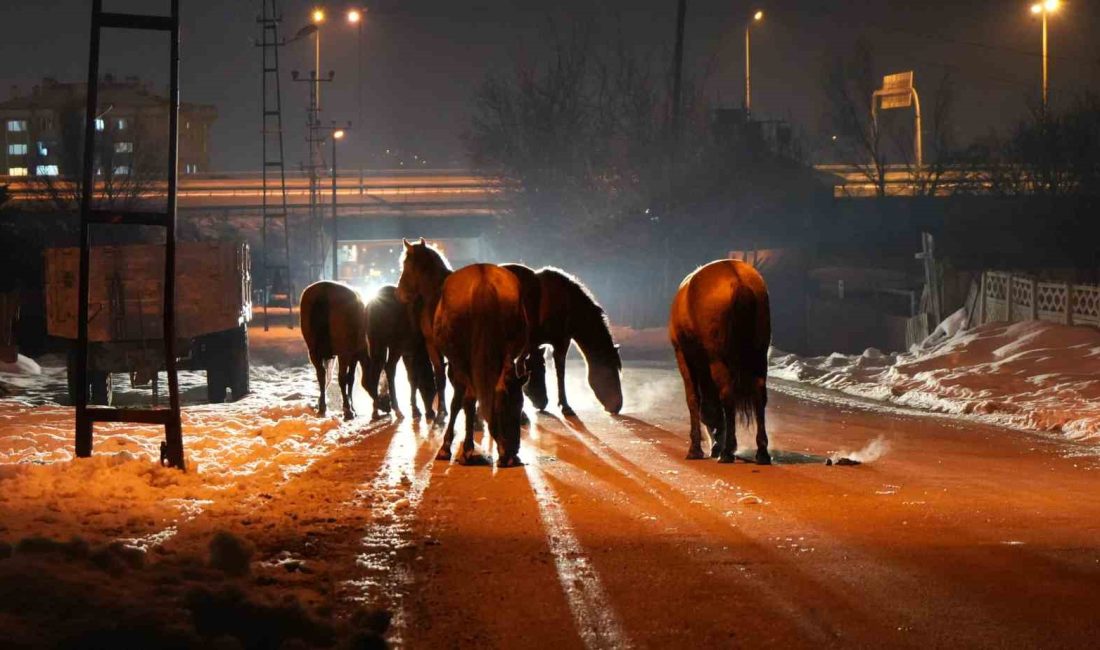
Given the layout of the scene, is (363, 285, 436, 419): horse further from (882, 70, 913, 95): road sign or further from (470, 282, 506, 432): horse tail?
(882, 70, 913, 95): road sign

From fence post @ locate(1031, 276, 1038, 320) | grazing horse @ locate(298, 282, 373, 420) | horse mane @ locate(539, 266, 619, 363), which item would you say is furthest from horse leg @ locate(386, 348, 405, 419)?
fence post @ locate(1031, 276, 1038, 320)

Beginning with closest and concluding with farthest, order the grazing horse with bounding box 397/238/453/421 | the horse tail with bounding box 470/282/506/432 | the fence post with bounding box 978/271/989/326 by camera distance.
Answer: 1. the horse tail with bounding box 470/282/506/432
2. the grazing horse with bounding box 397/238/453/421
3. the fence post with bounding box 978/271/989/326

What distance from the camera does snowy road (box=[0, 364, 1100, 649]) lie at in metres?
6.14

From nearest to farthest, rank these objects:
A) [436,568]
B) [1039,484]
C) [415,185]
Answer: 1. [436,568]
2. [1039,484]
3. [415,185]

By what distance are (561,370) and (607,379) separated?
1.75 m

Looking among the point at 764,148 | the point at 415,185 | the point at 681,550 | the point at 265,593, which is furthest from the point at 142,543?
the point at 415,185

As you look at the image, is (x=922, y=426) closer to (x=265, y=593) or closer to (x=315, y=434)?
(x=315, y=434)

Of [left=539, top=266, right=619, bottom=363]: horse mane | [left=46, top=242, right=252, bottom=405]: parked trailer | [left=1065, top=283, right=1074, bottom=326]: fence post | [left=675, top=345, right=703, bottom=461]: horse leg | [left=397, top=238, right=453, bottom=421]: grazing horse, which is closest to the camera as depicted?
[left=675, top=345, right=703, bottom=461]: horse leg

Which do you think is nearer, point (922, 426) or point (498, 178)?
point (922, 426)

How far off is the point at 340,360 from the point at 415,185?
234 feet

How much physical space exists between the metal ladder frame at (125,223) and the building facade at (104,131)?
4891 mm

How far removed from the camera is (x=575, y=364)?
34.4m

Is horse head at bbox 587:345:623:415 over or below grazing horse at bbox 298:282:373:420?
below

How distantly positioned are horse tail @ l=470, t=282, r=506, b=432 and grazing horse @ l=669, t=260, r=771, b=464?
206 cm
